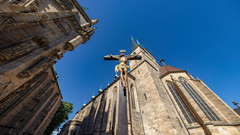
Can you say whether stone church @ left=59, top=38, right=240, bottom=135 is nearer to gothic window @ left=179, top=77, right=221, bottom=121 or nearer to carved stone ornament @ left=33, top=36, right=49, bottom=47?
gothic window @ left=179, top=77, right=221, bottom=121

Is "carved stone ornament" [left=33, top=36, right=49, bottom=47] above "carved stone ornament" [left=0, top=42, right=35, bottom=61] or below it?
above

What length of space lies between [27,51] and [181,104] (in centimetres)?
A: 1350

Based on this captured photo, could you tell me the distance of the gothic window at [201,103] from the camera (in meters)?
7.72

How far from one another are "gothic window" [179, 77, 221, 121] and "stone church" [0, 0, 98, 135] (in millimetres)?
12901

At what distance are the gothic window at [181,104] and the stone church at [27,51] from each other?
12.4 meters

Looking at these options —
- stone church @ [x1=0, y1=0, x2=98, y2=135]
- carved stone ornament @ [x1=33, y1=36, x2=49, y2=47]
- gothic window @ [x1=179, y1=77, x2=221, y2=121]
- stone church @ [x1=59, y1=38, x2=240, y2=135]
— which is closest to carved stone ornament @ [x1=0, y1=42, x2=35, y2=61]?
stone church @ [x1=0, y1=0, x2=98, y2=135]

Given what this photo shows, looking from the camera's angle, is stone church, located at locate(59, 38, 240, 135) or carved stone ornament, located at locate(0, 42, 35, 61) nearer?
carved stone ornament, located at locate(0, 42, 35, 61)

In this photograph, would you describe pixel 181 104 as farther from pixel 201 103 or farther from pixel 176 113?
pixel 201 103

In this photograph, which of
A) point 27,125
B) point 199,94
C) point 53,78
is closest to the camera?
point 27,125

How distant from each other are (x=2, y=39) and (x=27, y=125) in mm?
9835

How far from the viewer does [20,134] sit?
7.63m

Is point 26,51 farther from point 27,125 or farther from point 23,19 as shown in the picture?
point 27,125

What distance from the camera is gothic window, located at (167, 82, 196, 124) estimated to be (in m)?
8.54

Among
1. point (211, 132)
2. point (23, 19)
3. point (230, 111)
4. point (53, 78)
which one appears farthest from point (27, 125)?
point (230, 111)
